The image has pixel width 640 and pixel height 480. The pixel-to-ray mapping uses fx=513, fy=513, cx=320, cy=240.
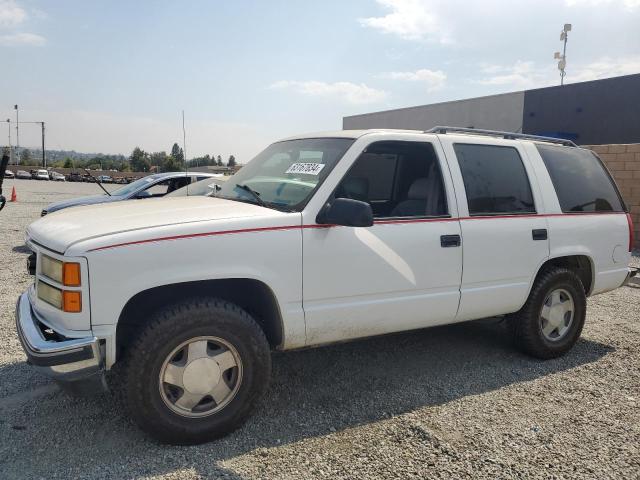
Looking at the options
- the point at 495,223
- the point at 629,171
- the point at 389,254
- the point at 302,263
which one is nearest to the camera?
the point at 302,263

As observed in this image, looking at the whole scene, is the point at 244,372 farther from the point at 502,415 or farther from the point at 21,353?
the point at 21,353

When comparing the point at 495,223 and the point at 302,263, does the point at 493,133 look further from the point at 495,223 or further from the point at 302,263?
the point at 302,263

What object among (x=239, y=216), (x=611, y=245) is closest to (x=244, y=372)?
(x=239, y=216)

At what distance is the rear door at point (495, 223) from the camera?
3969 millimetres

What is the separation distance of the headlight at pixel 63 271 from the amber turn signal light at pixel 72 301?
0.16 feet

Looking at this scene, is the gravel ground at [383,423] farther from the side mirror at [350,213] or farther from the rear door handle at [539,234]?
the side mirror at [350,213]

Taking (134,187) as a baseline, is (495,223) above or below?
below

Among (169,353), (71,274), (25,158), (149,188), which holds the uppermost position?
(25,158)

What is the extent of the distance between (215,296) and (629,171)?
10.5 meters

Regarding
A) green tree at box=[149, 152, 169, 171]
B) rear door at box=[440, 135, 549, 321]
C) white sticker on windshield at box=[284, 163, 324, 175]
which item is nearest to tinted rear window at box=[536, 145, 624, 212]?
rear door at box=[440, 135, 549, 321]

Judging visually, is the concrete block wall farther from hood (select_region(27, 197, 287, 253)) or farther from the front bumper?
the front bumper

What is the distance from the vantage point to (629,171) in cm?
1078

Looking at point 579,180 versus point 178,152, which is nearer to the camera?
point 579,180

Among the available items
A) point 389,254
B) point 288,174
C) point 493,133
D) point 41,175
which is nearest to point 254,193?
point 288,174
